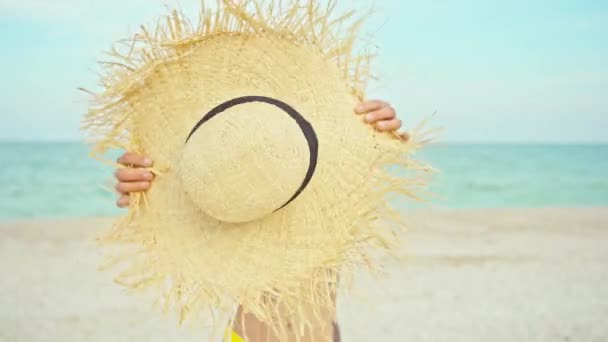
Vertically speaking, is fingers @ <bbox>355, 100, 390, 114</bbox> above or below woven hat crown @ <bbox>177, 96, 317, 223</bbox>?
above

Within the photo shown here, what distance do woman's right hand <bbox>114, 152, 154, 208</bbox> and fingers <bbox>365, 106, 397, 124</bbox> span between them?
1.75ft

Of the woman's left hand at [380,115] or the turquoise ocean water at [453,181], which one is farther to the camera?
the turquoise ocean water at [453,181]

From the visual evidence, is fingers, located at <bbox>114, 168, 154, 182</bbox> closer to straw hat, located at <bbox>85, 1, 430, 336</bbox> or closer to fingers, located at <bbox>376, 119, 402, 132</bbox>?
straw hat, located at <bbox>85, 1, 430, 336</bbox>

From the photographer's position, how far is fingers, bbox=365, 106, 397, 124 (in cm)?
154

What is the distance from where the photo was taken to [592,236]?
7164 millimetres

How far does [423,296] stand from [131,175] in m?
3.17

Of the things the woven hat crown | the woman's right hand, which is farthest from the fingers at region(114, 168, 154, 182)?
the woven hat crown

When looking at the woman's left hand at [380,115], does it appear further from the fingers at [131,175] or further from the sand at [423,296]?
the sand at [423,296]

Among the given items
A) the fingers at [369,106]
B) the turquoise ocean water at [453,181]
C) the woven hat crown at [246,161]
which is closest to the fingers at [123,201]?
the woven hat crown at [246,161]

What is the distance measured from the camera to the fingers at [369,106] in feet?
5.08

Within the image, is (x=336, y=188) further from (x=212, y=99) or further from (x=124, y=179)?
(x=124, y=179)

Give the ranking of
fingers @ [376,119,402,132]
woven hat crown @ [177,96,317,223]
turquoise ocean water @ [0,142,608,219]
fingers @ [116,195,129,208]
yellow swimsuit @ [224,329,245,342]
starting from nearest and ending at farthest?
woven hat crown @ [177,96,317,223], fingers @ [376,119,402,132], fingers @ [116,195,129,208], yellow swimsuit @ [224,329,245,342], turquoise ocean water @ [0,142,608,219]

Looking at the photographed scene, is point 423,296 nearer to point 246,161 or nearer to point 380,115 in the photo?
point 380,115

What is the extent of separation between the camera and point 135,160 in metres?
1.64
